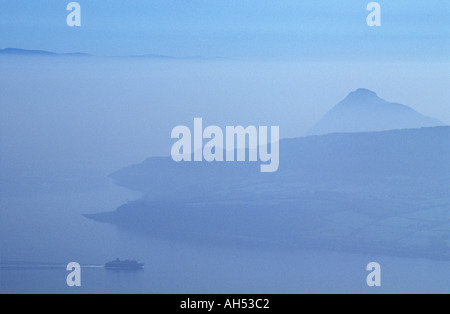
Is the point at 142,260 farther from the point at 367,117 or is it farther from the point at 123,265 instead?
the point at 367,117

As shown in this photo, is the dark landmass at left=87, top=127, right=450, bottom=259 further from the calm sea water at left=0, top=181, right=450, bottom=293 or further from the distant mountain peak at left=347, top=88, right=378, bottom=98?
the distant mountain peak at left=347, top=88, right=378, bottom=98

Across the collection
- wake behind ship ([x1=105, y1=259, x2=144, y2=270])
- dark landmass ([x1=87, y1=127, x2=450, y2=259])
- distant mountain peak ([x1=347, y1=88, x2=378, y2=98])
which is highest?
distant mountain peak ([x1=347, y1=88, x2=378, y2=98])

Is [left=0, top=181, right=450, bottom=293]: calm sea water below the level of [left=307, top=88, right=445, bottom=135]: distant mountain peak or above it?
below

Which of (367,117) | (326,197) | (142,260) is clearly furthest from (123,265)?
(367,117)

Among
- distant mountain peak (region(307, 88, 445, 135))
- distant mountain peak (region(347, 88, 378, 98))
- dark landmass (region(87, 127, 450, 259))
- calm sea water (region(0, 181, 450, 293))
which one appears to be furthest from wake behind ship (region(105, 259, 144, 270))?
distant mountain peak (region(347, 88, 378, 98))
